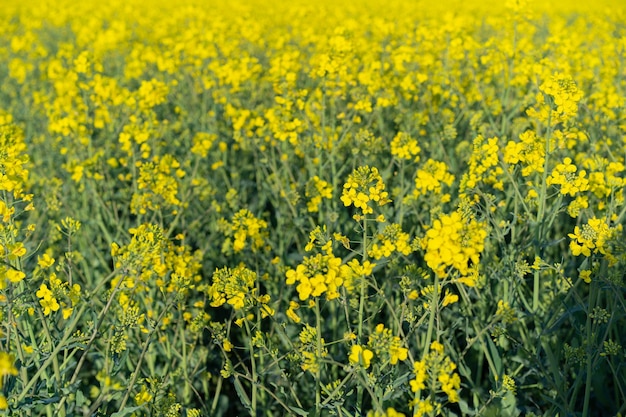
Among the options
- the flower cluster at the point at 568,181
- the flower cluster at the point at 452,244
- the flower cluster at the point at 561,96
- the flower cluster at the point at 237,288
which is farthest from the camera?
the flower cluster at the point at 561,96

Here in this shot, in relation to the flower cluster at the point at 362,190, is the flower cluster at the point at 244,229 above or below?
below

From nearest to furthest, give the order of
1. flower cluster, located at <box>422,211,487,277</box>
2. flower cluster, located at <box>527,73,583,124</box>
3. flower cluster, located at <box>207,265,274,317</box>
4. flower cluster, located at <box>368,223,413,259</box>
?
flower cluster, located at <box>422,211,487,277</box>, flower cluster, located at <box>207,265,274,317</box>, flower cluster, located at <box>368,223,413,259</box>, flower cluster, located at <box>527,73,583,124</box>

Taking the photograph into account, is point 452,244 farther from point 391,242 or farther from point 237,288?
point 237,288

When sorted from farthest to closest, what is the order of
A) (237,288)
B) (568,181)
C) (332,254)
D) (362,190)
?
1. (568,181)
2. (362,190)
3. (237,288)
4. (332,254)

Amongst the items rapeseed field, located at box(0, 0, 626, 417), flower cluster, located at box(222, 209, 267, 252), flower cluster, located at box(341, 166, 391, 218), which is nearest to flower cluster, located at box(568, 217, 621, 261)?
rapeseed field, located at box(0, 0, 626, 417)

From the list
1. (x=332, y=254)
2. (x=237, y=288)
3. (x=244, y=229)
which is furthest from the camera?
(x=244, y=229)

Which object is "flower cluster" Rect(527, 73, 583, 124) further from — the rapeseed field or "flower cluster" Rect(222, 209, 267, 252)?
"flower cluster" Rect(222, 209, 267, 252)

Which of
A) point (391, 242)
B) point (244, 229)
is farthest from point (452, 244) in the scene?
point (244, 229)

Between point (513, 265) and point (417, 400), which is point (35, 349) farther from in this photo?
point (513, 265)

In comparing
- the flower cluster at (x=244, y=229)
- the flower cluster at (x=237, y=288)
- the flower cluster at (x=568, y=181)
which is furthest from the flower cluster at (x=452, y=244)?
the flower cluster at (x=244, y=229)

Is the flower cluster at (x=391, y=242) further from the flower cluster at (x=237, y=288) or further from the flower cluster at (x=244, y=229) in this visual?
the flower cluster at (x=244, y=229)

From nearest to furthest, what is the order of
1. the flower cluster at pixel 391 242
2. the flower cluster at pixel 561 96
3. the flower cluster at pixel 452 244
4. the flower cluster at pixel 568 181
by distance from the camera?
the flower cluster at pixel 452 244, the flower cluster at pixel 391 242, the flower cluster at pixel 568 181, the flower cluster at pixel 561 96

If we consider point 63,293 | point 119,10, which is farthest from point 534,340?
point 119,10

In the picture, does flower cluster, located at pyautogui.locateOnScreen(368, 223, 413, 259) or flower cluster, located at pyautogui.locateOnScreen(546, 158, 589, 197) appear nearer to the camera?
flower cluster, located at pyautogui.locateOnScreen(368, 223, 413, 259)
